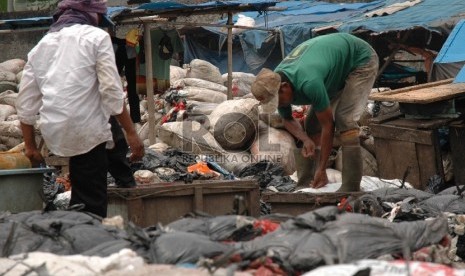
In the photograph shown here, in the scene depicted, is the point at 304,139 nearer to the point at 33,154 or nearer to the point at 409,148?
the point at 409,148

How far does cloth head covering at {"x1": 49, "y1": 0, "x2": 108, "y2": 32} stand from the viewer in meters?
6.13

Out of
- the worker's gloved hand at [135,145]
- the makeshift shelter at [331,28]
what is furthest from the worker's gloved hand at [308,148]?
the makeshift shelter at [331,28]

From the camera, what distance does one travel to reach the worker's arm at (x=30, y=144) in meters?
6.38

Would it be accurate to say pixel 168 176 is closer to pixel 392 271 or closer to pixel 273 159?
pixel 273 159

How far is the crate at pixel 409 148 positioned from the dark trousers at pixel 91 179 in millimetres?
4165

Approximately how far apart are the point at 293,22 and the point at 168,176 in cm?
1437

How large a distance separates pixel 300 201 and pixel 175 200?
88 cm

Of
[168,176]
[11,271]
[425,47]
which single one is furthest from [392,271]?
[425,47]

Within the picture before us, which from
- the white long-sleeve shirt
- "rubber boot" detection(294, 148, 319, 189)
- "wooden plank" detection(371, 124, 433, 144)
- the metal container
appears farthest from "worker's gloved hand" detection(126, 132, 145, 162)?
"wooden plank" detection(371, 124, 433, 144)

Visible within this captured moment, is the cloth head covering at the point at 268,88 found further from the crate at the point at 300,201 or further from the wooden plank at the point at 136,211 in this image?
the wooden plank at the point at 136,211

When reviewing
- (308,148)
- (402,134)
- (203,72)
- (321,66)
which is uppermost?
(321,66)

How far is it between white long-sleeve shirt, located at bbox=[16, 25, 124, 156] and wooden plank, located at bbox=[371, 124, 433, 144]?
451 centimetres

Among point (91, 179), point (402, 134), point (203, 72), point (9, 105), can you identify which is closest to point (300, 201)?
point (91, 179)

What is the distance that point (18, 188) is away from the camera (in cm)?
655
